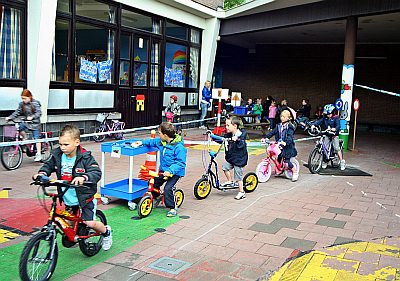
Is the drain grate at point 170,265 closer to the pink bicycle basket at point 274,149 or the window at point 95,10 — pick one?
the pink bicycle basket at point 274,149

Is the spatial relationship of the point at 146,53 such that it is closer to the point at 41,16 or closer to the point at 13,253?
the point at 41,16

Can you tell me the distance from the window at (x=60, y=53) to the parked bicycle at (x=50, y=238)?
8412 millimetres

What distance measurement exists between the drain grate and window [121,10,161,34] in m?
11.2

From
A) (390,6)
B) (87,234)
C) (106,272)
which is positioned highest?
(390,6)

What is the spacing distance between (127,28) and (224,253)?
440 inches

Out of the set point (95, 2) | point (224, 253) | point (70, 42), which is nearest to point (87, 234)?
point (224, 253)

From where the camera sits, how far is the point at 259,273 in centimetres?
462

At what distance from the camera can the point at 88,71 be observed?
43.8 feet

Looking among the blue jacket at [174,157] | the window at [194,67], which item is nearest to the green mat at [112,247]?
the blue jacket at [174,157]

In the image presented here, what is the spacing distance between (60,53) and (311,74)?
16745mm

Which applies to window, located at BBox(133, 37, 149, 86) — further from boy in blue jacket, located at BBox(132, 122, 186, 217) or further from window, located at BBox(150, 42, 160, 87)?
boy in blue jacket, located at BBox(132, 122, 186, 217)

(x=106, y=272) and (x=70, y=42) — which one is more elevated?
(x=70, y=42)

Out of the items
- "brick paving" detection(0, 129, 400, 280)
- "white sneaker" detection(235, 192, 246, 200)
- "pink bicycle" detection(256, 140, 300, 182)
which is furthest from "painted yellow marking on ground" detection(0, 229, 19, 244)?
"pink bicycle" detection(256, 140, 300, 182)

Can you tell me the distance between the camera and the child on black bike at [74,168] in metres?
4.30
